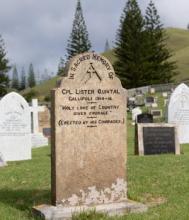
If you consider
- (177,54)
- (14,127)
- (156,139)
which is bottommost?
(156,139)

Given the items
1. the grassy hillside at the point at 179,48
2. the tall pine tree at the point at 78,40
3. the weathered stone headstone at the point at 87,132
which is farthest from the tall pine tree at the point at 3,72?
the weathered stone headstone at the point at 87,132

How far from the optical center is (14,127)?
14.9 meters

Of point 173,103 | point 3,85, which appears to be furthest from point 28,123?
point 3,85

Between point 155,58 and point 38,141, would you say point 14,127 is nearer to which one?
point 38,141

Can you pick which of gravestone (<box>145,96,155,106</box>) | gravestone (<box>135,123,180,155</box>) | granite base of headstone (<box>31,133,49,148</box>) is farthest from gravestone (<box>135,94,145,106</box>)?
gravestone (<box>135,123,180,155</box>)

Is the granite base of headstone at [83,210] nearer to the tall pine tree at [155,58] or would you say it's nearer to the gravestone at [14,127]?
the gravestone at [14,127]

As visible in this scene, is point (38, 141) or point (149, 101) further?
point (149, 101)

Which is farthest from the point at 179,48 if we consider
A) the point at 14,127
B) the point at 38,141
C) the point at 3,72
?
the point at 14,127

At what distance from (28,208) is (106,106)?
1661 mm

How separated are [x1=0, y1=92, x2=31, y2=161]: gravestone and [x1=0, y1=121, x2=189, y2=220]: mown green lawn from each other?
3.78 metres

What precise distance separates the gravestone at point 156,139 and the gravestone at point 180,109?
352 centimetres

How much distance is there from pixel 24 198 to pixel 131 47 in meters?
51.2

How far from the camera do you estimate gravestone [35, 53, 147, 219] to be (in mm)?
6703

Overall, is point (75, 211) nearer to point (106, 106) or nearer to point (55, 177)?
point (55, 177)
